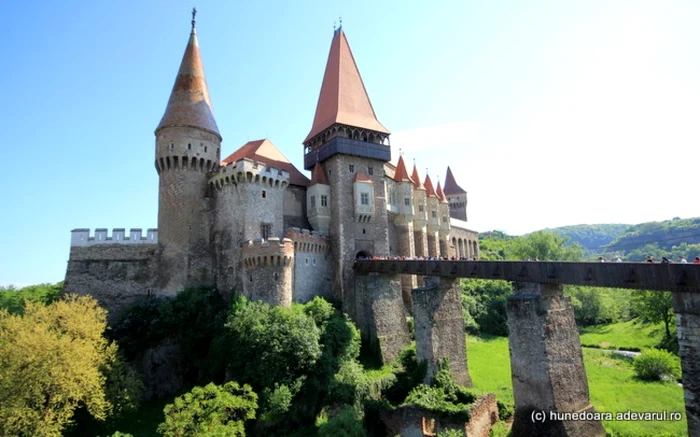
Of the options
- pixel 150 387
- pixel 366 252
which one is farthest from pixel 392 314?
pixel 150 387

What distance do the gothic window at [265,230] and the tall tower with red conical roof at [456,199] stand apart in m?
44.9

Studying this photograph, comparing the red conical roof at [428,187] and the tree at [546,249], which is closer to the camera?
the red conical roof at [428,187]

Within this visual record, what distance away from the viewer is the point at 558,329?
17.9 m

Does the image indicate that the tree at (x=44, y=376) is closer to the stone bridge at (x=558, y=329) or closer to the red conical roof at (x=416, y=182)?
the stone bridge at (x=558, y=329)

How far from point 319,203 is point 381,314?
9.34 meters

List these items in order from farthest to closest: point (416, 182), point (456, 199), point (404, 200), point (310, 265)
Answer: point (456, 199) < point (416, 182) < point (404, 200) < point (310, 265)

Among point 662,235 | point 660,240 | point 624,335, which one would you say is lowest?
point 624,335

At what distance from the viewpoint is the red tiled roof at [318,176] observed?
31905 mm

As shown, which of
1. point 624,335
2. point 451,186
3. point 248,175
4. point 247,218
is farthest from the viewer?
point 451,186

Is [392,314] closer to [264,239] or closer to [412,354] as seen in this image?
[412,354]

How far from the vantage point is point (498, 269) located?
19.5m

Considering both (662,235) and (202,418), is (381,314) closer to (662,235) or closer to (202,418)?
(202,418)

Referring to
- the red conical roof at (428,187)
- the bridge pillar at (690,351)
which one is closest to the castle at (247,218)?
the red conical roof at (428,187)

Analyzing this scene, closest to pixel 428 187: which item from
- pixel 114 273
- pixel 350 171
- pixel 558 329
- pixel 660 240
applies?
pixel 350 171
